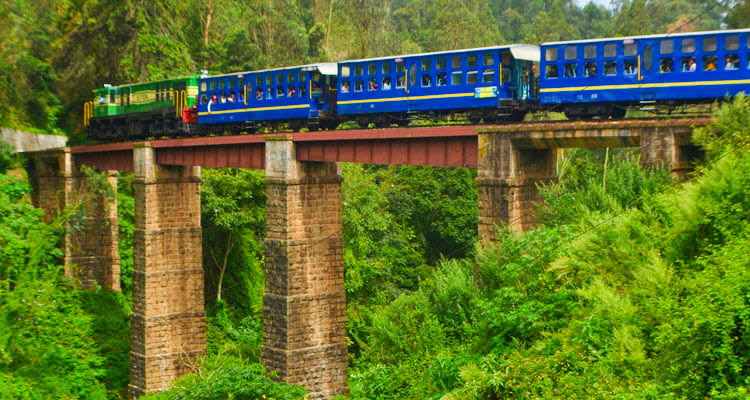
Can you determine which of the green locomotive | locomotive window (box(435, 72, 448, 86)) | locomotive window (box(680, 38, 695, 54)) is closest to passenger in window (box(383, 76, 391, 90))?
locomotive window (box(435, 72, 448, 86))

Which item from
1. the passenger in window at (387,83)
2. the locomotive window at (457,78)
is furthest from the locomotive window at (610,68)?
the passenger in window at (387,83)

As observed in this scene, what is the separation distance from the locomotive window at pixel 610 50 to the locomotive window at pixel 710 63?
89.2 inches

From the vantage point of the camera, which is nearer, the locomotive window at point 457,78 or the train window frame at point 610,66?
the train window frame at point 610,66

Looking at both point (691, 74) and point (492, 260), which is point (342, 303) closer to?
point (492, 260)

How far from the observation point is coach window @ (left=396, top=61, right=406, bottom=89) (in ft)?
97.1

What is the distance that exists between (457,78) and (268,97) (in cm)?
954

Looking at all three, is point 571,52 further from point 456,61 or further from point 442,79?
point 442,79

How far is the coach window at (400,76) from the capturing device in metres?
29.6

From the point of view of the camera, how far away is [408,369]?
946 inches

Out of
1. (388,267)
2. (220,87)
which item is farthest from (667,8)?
(220,87)

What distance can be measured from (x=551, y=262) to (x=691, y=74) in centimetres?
646

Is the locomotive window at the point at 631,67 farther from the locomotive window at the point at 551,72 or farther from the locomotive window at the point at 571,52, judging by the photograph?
the locomotive window at the point at 551,72

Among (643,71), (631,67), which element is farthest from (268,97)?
(643,71)

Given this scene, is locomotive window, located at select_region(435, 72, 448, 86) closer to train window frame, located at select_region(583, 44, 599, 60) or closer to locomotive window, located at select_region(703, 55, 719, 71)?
train window frame, located at select_region(583, 44, 599, 60)
